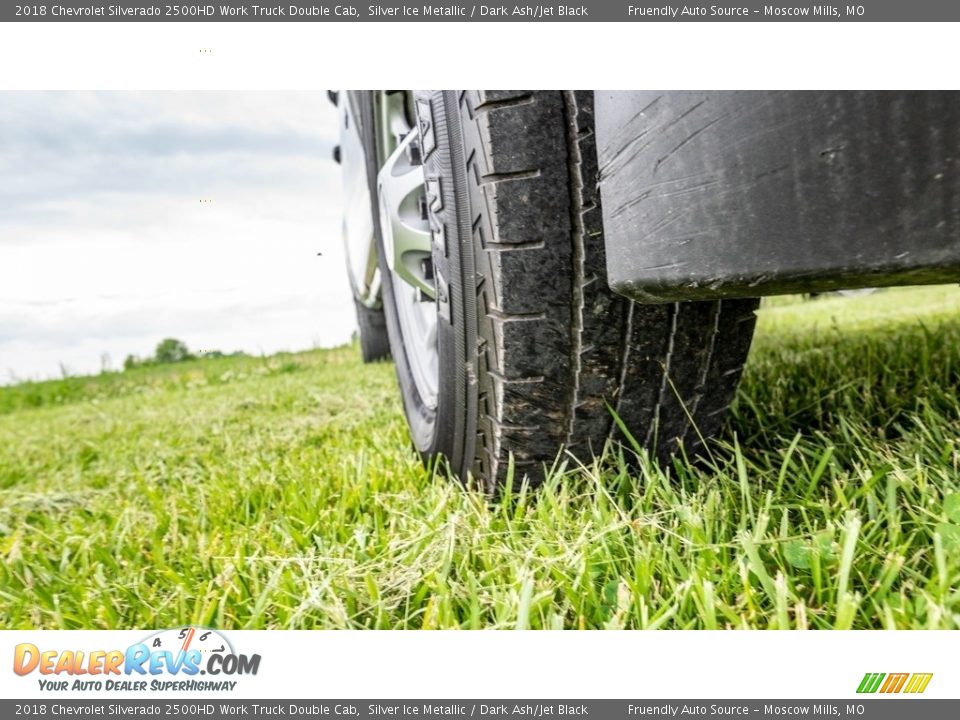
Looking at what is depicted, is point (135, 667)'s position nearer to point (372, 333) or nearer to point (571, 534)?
point (571, 534)

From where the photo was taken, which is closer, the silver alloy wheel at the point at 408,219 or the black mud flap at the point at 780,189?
the black mud flap at the point at 780,189

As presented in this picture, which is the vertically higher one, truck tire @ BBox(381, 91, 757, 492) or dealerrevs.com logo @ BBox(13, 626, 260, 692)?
truck tire @ BBox(381, 91, 757, 492)

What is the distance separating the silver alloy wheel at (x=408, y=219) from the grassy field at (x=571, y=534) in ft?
0.56

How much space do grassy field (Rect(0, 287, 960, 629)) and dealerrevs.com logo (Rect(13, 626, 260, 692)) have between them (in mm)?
79

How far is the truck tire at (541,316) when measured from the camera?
68 centimetres

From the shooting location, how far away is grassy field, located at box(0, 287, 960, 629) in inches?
22.6

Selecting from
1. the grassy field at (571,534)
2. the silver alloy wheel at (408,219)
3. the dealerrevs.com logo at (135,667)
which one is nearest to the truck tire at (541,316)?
the grassy field at (571,534)

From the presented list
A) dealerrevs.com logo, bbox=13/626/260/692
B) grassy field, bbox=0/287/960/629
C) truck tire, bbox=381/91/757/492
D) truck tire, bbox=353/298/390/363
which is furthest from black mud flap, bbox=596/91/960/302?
truck tire, bbox=353/298/390/363

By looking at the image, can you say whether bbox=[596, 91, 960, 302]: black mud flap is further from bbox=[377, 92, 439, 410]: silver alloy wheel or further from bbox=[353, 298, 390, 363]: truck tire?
bbox=[353, 298, 390, 363]: truck tire

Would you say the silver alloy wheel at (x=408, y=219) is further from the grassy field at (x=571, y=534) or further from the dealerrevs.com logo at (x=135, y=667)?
the dealerrevs.com logo at (x=135, y=667)

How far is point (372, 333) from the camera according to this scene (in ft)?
10.3

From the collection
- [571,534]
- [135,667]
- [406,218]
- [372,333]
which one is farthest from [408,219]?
[372,333]

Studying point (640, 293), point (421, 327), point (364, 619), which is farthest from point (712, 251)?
point (421, 327)
